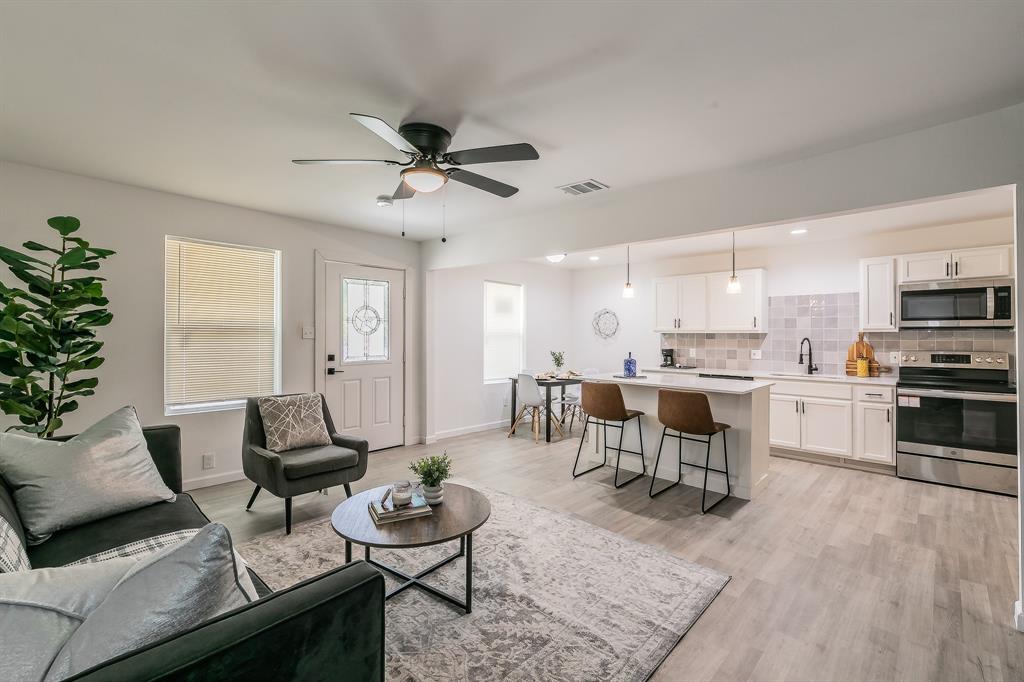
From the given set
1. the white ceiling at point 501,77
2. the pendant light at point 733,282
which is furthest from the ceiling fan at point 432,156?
the pendant light at point 733,282

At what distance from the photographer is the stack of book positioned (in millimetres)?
2246

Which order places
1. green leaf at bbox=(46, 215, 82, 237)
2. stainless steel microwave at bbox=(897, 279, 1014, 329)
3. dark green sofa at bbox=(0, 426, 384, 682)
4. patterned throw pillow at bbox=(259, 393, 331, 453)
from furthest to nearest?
stainless steel microwave at bbox=(897, 279, 1014, 329) → patterned throw pillow at bbox=(259, 393, 331, 453) → green leaf at bbox=(46, 215, 82, 237) → dark green sofa at bbox=(0, 426, 384, 682)

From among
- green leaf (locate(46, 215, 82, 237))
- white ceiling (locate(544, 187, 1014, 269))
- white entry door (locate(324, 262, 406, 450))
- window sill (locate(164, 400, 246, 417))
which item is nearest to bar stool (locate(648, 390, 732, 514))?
white ceiling (locate(544, 187, 1014, 269))

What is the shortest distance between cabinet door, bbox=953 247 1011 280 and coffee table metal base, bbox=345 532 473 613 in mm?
5137

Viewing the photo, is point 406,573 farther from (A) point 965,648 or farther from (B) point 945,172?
(B) point 945,172

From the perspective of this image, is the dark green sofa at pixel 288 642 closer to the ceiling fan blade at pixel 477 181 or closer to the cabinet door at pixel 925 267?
the ceiling fan blade at pixel 477 181

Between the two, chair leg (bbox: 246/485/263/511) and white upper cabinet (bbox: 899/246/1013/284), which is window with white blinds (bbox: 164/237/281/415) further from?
white upper cabinet (bbox: 899/246/1013/284)

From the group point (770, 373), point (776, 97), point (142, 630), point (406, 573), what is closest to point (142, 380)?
point (406, 573)

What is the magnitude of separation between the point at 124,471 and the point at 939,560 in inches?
177

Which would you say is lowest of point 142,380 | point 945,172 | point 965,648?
point 965,648

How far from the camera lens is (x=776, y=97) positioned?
2.25 metres

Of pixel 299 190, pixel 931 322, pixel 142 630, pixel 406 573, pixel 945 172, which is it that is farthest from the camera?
pixel 931 322

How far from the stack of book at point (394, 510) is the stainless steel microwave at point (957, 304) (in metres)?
5.06

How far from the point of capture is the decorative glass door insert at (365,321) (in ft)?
16.5
